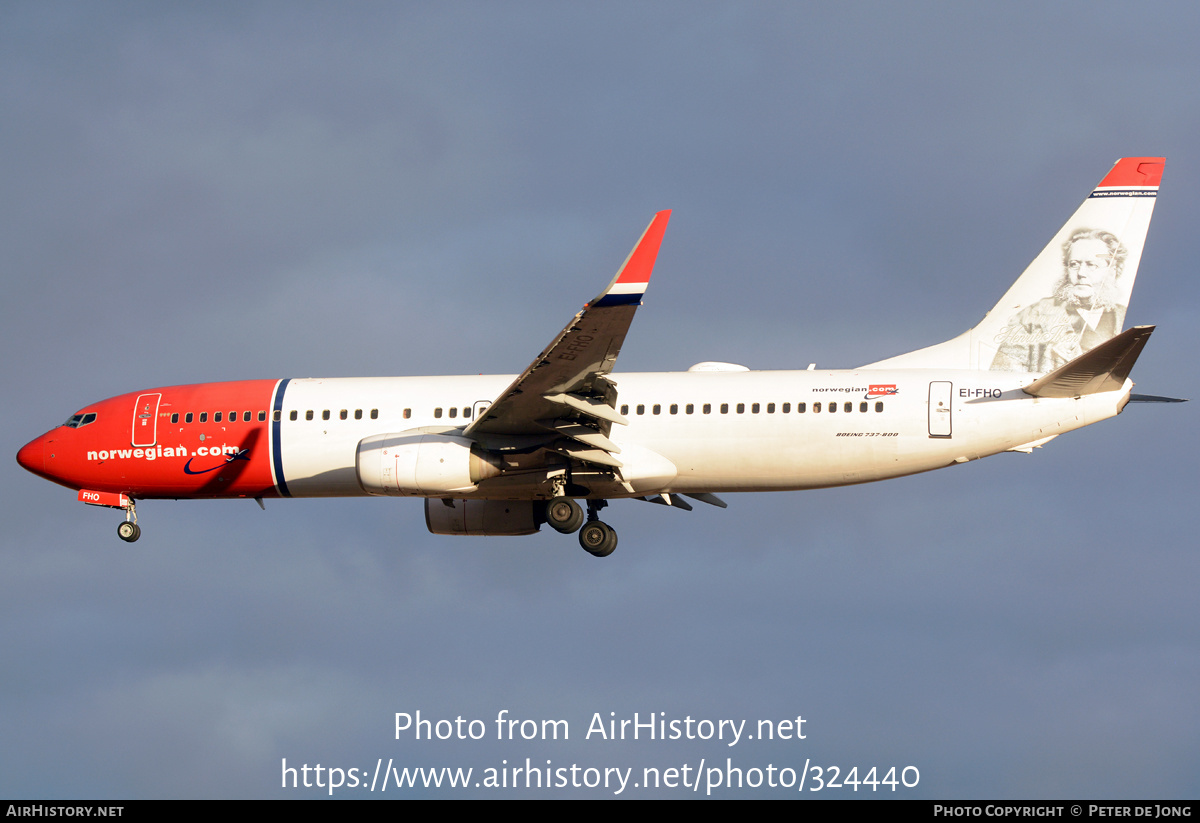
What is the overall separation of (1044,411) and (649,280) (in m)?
9.09

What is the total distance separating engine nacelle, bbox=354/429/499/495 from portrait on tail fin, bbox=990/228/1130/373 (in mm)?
11382

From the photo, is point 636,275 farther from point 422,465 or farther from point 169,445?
point 169,445

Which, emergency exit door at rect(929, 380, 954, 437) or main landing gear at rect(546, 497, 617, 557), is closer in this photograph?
emergency exit door at rect(929, 380, 954, 437)

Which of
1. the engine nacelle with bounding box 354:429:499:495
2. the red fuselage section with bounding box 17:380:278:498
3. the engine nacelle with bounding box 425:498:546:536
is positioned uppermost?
the red fuselage section with bounding box 17:380:278:498

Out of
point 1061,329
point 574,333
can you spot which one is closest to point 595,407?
point 574,333

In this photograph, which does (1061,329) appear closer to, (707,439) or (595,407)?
(707,439)

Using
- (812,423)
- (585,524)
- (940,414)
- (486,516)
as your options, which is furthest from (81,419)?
(940,414)

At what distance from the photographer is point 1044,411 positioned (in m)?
28.6

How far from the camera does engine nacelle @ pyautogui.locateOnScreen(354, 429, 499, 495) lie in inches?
1137

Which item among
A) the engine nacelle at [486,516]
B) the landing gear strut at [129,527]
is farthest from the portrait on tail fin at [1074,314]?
the landing gear strut at [129,527]

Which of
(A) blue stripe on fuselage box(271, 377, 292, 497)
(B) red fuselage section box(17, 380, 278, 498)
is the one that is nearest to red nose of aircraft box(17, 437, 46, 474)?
(B) red fuselage section box(17, 380, 278, 498)

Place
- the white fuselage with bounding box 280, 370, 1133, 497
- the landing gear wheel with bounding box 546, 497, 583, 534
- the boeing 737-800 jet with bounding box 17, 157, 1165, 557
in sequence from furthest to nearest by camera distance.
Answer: the landing gear wheel with bounding box 546, 497, 583, 534
the white fuselage with bounding box 280, 370, 1133, 497
the boeing 737-800 jet with bounding box 17, 157, 1165, 557

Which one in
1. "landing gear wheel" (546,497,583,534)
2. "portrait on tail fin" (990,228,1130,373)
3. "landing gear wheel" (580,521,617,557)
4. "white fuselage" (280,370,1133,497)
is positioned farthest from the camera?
"landing gear wheel" (580,521,617,557)

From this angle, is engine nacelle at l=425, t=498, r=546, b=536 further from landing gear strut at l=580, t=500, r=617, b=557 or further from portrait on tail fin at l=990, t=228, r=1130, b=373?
portrait on tail fin at l=990, t=228, r=1130, b=373
